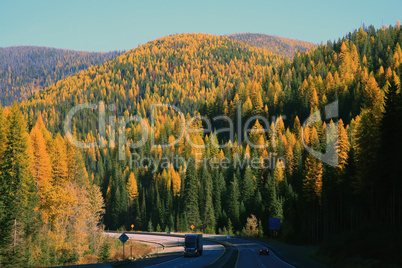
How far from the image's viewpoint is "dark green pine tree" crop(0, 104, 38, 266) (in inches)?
2264

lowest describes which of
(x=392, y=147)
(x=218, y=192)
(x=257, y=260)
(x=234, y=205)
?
(x=257, y=260)

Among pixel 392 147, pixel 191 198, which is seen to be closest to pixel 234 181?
pixel 191 198

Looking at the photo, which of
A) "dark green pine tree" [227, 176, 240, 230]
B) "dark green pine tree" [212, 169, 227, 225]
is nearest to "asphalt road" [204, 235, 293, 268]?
"dark green pine tree" [227, 176, 240, 230]

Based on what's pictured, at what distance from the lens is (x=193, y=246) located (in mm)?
59250

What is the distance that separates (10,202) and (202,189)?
260 feet

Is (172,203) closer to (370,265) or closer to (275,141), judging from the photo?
(275,141)

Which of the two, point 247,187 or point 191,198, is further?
point 191,198

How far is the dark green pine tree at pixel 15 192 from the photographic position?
2264 inches

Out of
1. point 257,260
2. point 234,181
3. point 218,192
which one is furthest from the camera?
point 218,192

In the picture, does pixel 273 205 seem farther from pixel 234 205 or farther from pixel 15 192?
pixel 15 192

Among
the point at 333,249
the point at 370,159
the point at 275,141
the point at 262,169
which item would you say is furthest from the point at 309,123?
the point at 333,249

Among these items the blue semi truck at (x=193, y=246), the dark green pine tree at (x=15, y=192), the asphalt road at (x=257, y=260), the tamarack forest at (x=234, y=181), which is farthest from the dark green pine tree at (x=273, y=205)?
the dark green pine tree at (x=15, y=192)

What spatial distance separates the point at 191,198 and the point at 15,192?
237 feet

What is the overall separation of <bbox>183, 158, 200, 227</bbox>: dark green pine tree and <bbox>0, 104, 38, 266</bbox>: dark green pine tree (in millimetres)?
63317
